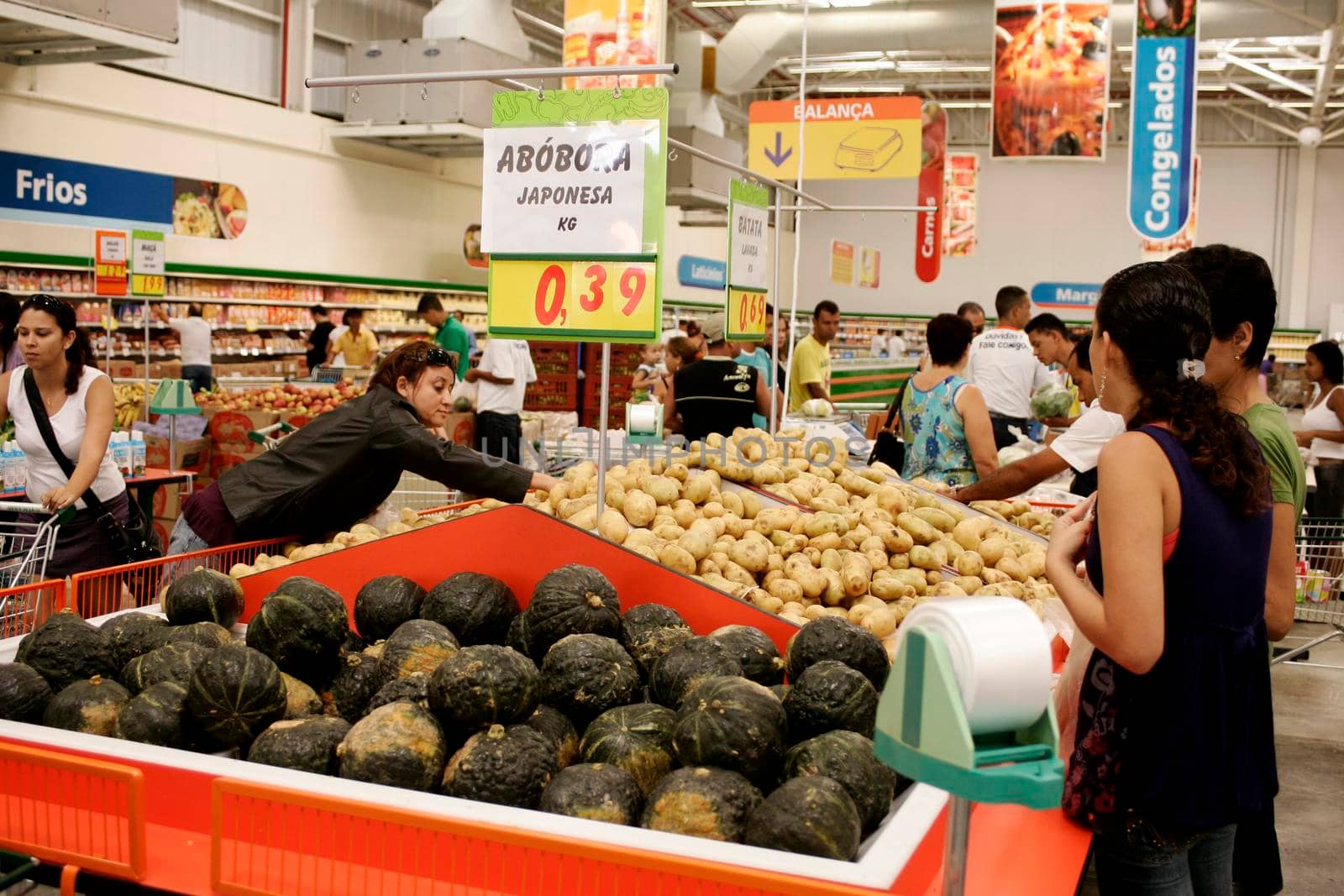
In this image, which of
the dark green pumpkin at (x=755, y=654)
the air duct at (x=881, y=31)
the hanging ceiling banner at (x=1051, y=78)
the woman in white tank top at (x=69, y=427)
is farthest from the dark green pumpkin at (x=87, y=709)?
the air duct at (x=881, y=31)

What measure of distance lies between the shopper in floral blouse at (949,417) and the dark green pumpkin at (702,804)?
11.9 ft

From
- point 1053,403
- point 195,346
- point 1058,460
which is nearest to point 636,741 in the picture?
point 1058,460

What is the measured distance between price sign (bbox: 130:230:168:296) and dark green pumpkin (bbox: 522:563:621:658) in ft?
27.2

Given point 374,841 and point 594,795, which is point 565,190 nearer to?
point 594,795

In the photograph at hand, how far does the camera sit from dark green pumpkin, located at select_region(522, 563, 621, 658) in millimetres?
2207

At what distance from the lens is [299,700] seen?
205 cm

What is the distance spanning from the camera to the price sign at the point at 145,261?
9.42 meters

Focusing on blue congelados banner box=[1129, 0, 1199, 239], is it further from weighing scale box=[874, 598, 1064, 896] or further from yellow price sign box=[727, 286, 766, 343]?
weighing scale box=[874, 598, 1064, 896]

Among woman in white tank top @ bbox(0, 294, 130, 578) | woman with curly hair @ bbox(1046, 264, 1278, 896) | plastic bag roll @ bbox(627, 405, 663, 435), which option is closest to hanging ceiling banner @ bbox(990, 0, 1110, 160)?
plastic bag roll @ bbox(627, 405, 663, 435)

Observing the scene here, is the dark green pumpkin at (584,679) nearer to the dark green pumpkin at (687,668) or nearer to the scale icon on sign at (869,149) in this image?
the dark green pumpkin at (687,668)

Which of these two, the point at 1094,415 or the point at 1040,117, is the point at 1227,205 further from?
the point at 1094,415

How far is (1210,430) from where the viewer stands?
160cm

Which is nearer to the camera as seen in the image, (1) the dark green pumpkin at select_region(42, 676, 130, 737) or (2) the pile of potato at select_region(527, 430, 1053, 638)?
(1) the dark green pumpkin at select_region(42, 676, 130, 737)

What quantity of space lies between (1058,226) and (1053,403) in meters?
21.5
